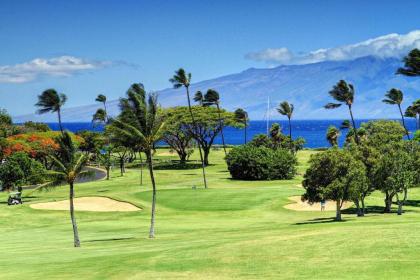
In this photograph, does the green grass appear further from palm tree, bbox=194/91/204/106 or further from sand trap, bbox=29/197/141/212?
palm tree, bbox=194/91/204/106

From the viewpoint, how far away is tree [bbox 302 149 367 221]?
152ft

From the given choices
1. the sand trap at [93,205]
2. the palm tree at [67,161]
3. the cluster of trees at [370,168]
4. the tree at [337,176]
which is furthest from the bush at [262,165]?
the palm tree at [67,161]

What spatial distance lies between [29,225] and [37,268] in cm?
2811

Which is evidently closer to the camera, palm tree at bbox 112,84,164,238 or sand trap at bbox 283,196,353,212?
palm tree at bbox 112,84,164,238

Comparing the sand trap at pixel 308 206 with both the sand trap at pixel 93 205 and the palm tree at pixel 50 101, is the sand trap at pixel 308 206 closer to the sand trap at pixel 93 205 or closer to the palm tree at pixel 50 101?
the sand trap at pixel 93 205

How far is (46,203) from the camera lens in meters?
66.5

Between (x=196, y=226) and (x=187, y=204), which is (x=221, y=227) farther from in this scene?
(x=187, y=204)

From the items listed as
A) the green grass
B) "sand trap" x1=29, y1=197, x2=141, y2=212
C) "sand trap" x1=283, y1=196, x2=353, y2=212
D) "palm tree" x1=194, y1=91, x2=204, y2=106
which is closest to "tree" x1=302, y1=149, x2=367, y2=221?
the green grass

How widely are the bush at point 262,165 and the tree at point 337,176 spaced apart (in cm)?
4728

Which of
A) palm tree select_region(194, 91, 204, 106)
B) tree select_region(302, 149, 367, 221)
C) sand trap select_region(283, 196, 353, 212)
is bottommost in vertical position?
sand trap select_region(283, 196, 353, 212)

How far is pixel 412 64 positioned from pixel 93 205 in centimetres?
3891

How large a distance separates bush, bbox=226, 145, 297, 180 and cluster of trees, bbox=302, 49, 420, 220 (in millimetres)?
34599

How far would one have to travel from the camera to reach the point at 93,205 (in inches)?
2559

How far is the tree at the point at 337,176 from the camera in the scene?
4619 centimetres
